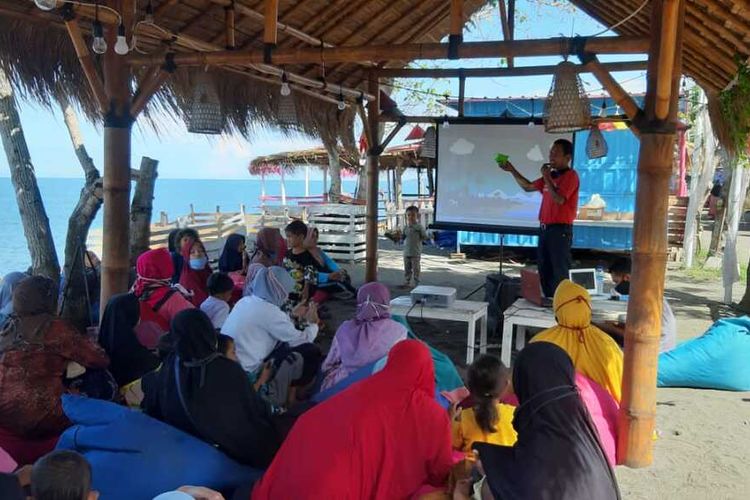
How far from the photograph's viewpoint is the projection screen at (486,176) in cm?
754

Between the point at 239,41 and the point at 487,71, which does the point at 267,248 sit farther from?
the point at 487,71

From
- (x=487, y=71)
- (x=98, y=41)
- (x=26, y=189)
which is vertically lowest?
(x=26, y=189)

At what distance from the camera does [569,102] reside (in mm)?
3846

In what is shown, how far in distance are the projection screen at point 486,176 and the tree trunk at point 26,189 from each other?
4497 mm

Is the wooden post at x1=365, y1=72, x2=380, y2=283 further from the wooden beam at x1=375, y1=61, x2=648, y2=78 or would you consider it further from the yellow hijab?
the yellow hijab

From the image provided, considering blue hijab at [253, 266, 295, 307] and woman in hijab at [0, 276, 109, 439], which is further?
blue hijab at [253, 266, 295, 307]

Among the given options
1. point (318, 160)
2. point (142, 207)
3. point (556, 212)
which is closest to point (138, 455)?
point (556, 212)

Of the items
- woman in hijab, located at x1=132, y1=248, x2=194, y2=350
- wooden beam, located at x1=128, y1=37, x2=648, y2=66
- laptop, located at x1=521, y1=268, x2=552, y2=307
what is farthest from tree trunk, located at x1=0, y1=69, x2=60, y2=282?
laptop, located at x1=521, y1=268, x2=552, y2=307

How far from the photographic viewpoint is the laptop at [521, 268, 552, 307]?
501cm

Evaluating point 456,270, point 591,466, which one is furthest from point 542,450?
point 456,270

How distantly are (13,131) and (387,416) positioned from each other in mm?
5588

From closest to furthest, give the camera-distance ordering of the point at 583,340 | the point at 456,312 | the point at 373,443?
the point at 373,443
the point at 583,340
the point at 456,312

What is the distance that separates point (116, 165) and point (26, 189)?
2300 millimetres

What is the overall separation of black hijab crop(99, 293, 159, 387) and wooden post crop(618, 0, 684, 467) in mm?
2740
